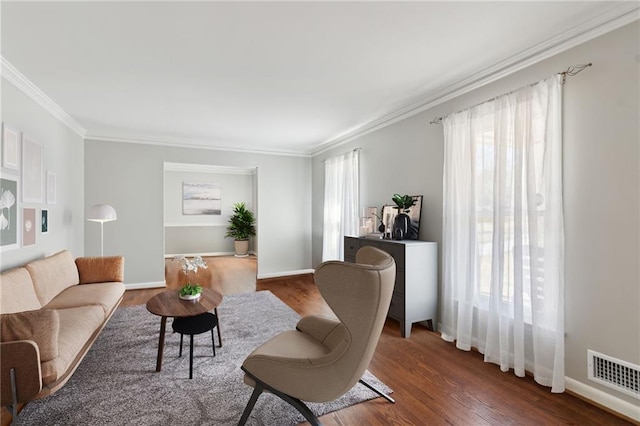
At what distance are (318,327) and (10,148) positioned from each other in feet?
10.6

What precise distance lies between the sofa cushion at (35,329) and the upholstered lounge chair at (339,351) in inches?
45.7

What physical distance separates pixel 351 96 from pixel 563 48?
1.89 meters

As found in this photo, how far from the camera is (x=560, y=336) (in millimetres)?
2211

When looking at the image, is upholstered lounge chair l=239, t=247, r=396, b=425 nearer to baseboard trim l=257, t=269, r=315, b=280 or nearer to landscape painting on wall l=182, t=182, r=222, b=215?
baseboard trim l=257, t=269, r=315, b=280

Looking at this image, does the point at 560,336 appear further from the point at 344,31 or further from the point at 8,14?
the point at 8,14

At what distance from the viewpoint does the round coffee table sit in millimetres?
2458

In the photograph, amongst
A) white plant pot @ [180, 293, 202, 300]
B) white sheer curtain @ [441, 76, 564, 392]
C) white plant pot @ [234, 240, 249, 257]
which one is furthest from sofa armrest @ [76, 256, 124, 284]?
white plant pot @ [234, 240, 249, 257]

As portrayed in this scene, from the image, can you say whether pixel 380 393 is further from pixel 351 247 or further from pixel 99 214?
pixel 99 214

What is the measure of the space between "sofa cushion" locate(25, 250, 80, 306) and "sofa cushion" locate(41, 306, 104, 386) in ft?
1.25

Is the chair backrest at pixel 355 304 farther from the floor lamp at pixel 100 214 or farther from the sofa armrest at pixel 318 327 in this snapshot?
the floor lamp at pixel 100 214

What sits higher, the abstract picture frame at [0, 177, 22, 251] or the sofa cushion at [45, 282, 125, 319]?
the abstract picture frame at [0, 177, 22, 251]

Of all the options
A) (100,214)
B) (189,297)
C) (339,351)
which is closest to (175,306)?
(189,297)

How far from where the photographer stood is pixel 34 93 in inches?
127

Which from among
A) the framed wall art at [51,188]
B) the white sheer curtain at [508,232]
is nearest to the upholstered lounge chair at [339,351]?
the white sheer curtain at [508,232]
